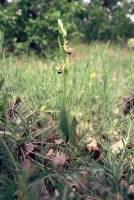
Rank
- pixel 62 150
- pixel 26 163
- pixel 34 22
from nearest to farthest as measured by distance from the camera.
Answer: pixel 26 163 → pixel 62 150 → pixel 34 22

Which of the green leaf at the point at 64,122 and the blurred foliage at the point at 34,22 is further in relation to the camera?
the blurred foliage at the point at 34,22

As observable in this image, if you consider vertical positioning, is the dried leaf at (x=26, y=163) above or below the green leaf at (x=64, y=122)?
below

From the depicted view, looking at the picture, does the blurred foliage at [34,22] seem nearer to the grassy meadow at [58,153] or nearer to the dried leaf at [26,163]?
the grassy meadow at [58,153]

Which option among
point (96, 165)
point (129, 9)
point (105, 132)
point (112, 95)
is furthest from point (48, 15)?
point (129, 9)

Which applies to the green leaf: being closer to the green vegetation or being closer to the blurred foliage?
the green vegetation

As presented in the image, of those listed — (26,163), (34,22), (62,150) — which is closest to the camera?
(26,163)

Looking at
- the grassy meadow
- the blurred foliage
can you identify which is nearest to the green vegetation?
the grassy meadow

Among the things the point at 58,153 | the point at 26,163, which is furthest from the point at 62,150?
the point at 26,163

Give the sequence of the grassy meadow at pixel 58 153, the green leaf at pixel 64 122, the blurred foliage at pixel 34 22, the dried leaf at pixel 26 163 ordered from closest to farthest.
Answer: the grassy meadow at pixel 58 153, the dried leaf at pixel 26 163, the green leaf at pixel 64 122, the blurred foliage at pixel 34 22

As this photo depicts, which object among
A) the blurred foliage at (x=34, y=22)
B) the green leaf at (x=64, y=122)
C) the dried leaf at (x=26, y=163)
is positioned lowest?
the dried leaf at (x=26, y=163)

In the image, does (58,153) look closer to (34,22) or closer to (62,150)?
(62,150)

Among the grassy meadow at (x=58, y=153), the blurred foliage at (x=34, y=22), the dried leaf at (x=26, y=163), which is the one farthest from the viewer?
the blurred foliage at (x=34, y=22)

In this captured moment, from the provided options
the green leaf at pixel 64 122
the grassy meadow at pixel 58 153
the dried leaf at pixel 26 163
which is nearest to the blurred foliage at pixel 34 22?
the grassy meadow at pixel 58 153
